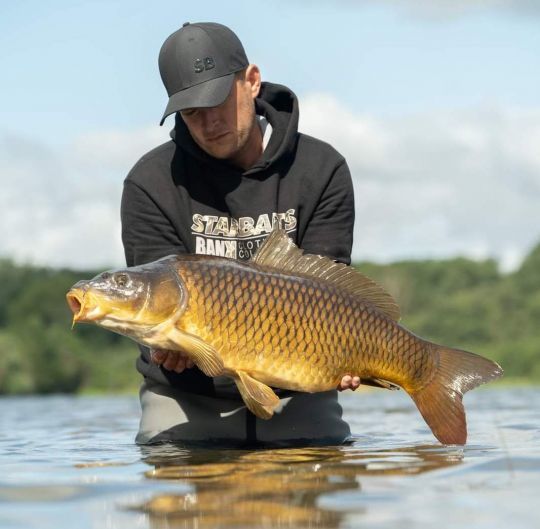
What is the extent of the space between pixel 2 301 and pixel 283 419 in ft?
182

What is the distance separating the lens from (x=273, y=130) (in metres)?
5.68

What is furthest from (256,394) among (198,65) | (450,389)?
(198,65)

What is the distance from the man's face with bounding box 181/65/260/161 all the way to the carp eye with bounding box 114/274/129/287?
1.05 metres

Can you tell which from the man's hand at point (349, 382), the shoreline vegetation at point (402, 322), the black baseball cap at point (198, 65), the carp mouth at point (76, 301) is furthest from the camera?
the shoreline vegetation at point (402, 322)

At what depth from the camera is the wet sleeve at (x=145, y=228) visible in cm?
550

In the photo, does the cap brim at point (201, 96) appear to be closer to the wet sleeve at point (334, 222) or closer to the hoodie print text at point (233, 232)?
the hoodie print text at point (233, 232)

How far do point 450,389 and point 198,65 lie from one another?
1.77 metres

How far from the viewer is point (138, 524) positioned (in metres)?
3.25

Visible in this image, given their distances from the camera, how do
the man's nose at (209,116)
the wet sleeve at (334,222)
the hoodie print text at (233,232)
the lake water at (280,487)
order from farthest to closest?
the wet sleeve at (334,222)
the hoodie print text at (233,232)
the man's nose at (209,116)
the lake water at (280,487)

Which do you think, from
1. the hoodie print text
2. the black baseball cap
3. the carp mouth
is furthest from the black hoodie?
the carp mouth

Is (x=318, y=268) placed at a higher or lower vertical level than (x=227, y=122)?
lower

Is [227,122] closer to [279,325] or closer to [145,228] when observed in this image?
[145,228]

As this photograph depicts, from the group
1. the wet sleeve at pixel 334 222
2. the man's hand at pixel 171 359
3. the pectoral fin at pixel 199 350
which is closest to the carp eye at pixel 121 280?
the pectoral fin at pixel 199 350

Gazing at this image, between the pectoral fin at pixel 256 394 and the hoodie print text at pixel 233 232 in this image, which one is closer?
the pectoral fin at pixel 256 394
